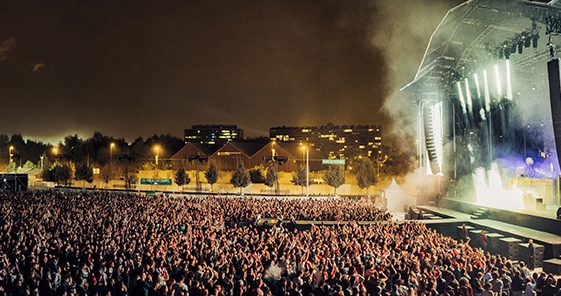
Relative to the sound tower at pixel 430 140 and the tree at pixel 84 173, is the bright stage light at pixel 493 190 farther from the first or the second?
the tree at pixel 84 173

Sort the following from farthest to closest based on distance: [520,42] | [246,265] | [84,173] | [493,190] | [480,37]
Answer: [84,173], [493,190], [480,37], [520,42], [246,265]

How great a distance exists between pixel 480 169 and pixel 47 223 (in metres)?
22.6

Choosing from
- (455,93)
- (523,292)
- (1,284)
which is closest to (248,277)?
(1,284)

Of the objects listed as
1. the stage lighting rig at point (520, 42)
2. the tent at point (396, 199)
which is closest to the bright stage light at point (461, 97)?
the stage lighting rig at point (520, 42)

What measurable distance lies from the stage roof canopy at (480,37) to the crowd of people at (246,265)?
10.0m

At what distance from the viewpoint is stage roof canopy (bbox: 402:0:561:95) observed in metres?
16.2

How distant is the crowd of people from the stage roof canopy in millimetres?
10050

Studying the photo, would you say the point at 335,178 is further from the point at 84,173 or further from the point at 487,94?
the point at 84,173

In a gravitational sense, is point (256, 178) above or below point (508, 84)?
below

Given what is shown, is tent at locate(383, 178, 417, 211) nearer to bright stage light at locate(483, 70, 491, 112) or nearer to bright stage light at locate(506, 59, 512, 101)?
bright stage light at locate(483, 70, 491, 112)

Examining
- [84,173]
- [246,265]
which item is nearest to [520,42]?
[246,265]

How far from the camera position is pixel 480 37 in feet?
68.9

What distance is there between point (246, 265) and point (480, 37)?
18.9m

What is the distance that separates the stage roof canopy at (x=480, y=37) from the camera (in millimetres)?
16203
